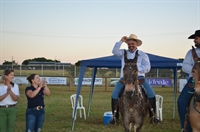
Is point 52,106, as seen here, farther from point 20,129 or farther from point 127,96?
point 127,96

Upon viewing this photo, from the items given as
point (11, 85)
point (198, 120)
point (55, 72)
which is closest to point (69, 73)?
point (55, 72)

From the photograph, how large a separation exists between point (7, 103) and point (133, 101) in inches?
112

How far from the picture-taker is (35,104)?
6.95 metres

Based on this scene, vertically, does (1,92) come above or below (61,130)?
above

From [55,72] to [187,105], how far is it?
29000 millimetres

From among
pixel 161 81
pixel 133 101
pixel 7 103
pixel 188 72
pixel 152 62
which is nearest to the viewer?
pixel 188 72

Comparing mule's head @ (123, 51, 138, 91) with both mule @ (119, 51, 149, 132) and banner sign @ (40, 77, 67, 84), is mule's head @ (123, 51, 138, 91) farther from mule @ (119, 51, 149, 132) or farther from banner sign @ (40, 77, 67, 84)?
banner sign @ (40, 77, 67, 84)

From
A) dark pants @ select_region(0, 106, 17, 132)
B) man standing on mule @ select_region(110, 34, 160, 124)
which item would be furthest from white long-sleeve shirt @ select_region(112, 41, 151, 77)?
dark pants @ select_region(0, 106, 17, 132)

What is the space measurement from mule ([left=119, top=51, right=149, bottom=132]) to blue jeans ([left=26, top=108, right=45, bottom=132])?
1.82 metres

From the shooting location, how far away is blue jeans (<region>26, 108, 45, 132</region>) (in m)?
6.86

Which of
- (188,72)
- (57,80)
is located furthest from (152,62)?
(57,80)

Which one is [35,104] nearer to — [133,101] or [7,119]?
[7,119]

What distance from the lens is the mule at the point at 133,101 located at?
231 inches

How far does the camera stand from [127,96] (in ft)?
20.0
